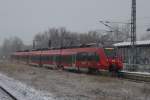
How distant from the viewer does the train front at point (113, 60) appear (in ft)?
111

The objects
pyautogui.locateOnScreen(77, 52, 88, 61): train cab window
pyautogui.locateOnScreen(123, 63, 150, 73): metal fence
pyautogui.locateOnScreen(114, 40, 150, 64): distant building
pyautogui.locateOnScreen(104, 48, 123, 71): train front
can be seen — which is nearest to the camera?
pyautogui.locateOnScreen(104, 48, 123, 71): train front

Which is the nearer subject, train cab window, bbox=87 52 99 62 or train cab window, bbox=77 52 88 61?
train cab window, bbox=87 52 99 62

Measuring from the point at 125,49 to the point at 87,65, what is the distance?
52.5 ft

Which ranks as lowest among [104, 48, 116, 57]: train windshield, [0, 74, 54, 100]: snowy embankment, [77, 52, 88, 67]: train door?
[0, 74, 54, 100]: snowy embankment

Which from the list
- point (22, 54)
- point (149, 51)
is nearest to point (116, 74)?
point (149, 51)

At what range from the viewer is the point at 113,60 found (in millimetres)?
34156

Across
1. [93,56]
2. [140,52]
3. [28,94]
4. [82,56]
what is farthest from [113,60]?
[28,94]

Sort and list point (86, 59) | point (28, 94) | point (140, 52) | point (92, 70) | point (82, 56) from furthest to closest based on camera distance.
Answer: point (140, 52) → point (82, 56) → point (92, 70) → point (86, 59) → point (28, 94)

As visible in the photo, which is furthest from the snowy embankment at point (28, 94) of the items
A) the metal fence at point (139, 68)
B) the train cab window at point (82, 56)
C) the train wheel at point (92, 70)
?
the metal fence at point (139, 68)

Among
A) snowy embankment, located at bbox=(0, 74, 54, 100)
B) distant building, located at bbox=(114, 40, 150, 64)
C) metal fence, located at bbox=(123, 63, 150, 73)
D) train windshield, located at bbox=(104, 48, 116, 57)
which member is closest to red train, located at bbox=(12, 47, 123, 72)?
train windshield, located at bbox=(104, 48, 116, 57)

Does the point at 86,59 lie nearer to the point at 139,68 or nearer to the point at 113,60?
the point at 113,60

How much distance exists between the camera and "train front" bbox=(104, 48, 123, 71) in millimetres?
33875

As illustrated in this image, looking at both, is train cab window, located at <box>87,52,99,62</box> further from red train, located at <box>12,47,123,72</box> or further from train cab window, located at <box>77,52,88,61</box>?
train cab window, located at <box>77,52,88,61</box>

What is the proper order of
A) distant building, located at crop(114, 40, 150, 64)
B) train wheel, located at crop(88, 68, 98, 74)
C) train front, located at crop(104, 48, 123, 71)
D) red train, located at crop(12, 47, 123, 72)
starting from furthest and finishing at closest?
distant building, located at crop(114, 40, 150, 64) < train wheel, located at crop(88, 68, 98, 74) < train front, located at crop(104, 48, 123, 71) < red train, located at crop(12, 47, 123, 72)
